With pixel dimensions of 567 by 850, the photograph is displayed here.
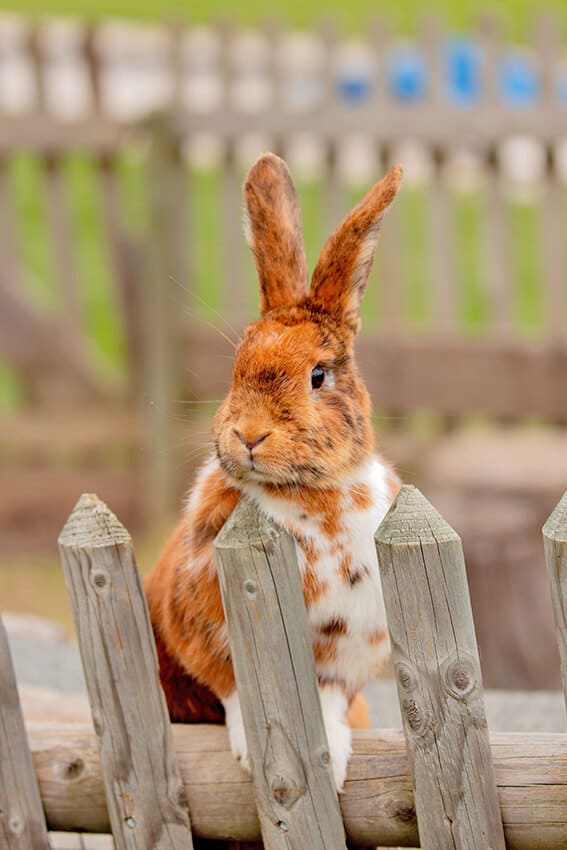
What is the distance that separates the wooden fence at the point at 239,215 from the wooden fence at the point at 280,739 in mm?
3799

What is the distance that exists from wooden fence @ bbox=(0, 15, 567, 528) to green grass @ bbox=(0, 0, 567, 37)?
827cm

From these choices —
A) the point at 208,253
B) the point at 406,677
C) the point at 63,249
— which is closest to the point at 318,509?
the point at 406,677

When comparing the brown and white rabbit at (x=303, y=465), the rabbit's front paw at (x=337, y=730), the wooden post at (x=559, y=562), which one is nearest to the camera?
the wooden post at (x=559, y=562)

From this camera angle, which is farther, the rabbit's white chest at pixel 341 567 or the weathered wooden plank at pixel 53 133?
the weathered wooden plank at pixel 53 133

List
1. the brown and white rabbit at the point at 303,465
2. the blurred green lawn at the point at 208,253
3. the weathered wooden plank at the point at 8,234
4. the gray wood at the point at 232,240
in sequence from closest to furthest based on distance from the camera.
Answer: the brown and white rabbit at the point at 303,465, the gray wood at the point at 232,240, the weathered wooden plank at the point at 8,234, the blurred green lawn at the point at 208,253

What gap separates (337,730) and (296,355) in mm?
681

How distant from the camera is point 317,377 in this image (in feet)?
7.34

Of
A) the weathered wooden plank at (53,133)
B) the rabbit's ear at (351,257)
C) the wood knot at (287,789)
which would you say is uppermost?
the weathered wooden plank at (53,133)

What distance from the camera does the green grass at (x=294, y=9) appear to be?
14.9m

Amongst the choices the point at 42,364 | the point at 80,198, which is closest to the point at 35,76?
the point at 42,364

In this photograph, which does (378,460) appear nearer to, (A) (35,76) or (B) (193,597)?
(B) (193,597)

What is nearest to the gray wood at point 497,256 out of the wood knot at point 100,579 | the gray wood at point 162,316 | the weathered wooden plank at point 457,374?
the weathered wooden plank at point 457,374

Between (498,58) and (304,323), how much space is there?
4.10 m

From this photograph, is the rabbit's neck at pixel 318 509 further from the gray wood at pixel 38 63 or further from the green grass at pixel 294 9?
the green grass at pixel 294 9
